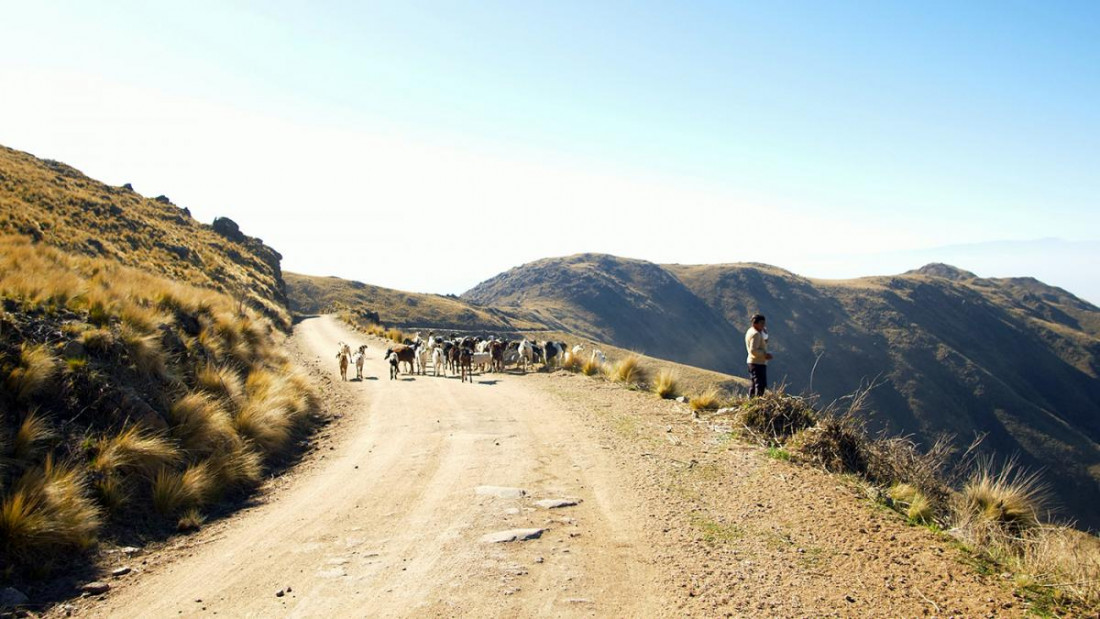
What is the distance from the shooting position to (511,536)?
247 inches

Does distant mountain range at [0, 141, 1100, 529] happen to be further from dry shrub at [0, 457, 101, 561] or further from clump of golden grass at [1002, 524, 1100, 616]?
clump of golden grass at [1002, 524, 1100, 616]

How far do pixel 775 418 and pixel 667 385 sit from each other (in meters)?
5.16

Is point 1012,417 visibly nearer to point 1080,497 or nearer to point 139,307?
point 1080,497

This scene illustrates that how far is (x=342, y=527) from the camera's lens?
21.7 feet

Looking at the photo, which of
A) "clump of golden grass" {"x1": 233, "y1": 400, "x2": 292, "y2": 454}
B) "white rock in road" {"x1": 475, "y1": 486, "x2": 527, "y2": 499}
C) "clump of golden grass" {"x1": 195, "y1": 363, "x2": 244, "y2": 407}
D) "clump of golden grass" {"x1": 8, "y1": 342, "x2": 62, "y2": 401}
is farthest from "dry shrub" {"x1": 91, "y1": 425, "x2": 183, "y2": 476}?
"white rock in road" {"x1": 475, "y1": 486, "x2": 527, "y2": 499}

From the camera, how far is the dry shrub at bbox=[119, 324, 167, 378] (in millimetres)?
9062

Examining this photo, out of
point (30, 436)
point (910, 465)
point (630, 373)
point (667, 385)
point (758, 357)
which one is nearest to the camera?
point (30, 436)

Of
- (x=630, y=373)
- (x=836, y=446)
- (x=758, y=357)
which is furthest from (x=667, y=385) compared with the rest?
(x=836, y=446)

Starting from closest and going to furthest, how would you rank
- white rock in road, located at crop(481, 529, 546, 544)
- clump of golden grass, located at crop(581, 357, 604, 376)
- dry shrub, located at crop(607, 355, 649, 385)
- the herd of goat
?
white rock in road, located at crop(481, 529, 546, 544), dry shrub, located at crop(607, 355, 649, 385), clump of golden grass, located at crop(581, 357, 604, 376), the herd of goat

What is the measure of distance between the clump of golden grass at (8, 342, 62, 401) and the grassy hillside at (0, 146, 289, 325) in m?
18.0

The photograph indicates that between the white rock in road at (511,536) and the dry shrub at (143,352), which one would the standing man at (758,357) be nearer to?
the white rock in road at (511,536)

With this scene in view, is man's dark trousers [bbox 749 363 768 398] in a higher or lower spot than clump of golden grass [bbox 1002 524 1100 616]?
higher

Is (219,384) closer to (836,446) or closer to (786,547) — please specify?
(786,547)

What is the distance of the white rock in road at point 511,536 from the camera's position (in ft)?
20.2
